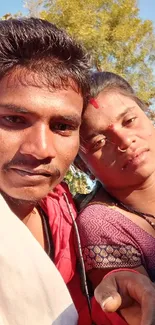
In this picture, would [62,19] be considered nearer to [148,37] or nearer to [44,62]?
[148,37]

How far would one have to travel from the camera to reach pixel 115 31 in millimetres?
14250

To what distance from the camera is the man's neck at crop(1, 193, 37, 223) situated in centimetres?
169

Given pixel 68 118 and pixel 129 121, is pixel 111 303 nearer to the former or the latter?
pixel 68 118

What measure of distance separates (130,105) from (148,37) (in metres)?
13.9

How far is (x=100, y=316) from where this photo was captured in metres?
1.33

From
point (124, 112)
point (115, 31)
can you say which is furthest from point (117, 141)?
point (115, 31)

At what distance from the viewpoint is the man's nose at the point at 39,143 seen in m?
1.54

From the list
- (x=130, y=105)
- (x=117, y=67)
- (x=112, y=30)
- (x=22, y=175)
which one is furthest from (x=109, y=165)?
(x=112, y=30)

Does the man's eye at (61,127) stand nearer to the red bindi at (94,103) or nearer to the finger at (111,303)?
the red bindi at (94,103)

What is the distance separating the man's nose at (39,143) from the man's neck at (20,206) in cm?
21

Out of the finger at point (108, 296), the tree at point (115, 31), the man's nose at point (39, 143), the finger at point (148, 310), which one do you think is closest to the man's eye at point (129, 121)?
the man's nose at point (39, 143)

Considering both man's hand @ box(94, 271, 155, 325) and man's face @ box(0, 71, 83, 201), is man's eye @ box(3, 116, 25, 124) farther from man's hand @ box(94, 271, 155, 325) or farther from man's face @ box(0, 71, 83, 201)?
man's hand @ box(94, 271, 155, 325)

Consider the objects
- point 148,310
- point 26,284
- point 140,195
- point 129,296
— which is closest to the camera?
point 148,310

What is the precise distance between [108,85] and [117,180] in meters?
0.45
